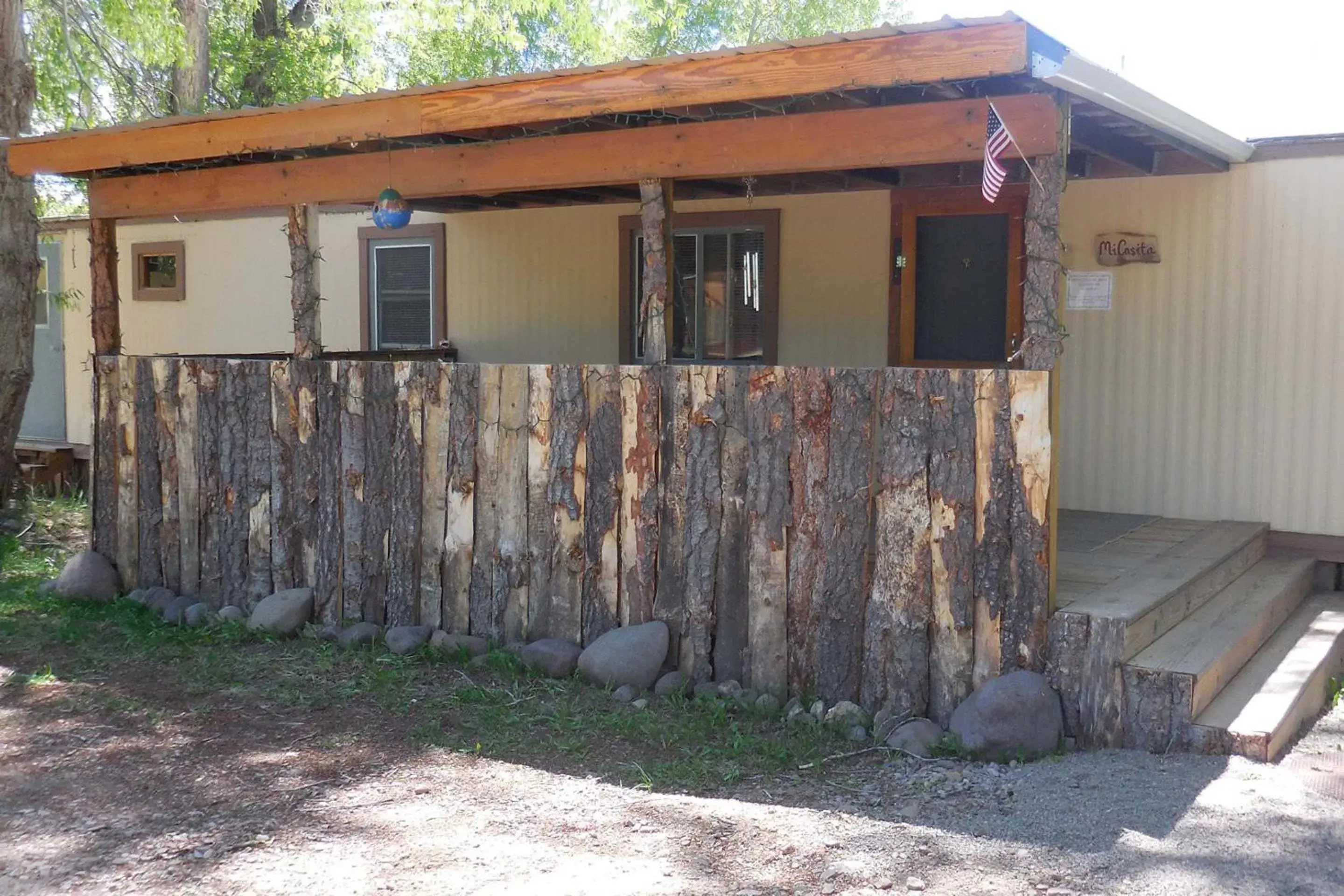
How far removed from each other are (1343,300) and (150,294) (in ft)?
32.7

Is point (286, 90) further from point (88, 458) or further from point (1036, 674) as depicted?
point (1036, 674)

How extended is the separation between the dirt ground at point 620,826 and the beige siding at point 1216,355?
2349mm

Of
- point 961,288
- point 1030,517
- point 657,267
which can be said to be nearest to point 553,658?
point 657,267

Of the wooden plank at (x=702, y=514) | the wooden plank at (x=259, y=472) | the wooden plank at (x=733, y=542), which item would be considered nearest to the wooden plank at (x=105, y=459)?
the wooden plank at (x=259, y=472)

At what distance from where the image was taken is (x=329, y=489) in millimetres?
6812

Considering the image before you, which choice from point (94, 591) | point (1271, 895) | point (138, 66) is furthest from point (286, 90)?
A: point (1271, 895)

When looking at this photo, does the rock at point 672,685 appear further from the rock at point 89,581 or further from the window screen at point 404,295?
the window screen at point 404,295

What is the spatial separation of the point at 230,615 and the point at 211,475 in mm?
828

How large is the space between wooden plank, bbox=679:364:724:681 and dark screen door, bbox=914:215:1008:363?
2.93 m

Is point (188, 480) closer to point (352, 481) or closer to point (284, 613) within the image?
point (284, 613)

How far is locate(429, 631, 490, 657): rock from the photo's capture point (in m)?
6.24

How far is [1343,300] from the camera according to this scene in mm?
6852

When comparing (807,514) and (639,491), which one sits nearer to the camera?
(807,514)

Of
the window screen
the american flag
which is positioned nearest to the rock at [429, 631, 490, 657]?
the american flag
